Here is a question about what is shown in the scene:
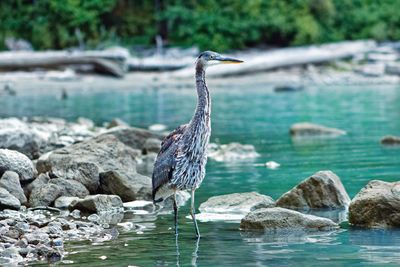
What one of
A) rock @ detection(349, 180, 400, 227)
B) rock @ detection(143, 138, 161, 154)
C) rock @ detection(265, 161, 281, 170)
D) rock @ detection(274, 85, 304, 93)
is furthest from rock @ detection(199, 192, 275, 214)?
rock @ detection(274, 85, 304, 93)

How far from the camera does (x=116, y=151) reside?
46.6 ft

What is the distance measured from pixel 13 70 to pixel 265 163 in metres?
24.0

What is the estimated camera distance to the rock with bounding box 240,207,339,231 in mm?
10359

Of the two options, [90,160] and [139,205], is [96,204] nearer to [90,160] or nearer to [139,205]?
[139,205]

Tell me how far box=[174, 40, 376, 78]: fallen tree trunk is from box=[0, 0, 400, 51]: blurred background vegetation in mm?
1429

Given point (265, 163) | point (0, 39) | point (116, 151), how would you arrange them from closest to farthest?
1. point (116, 151)
2. point (265, 163)
3. point (0, 39)

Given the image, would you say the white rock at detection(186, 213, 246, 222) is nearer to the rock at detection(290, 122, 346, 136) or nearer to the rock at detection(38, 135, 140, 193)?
the rock at detection(38, 135, 140, 193)

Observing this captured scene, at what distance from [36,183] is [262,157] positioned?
6100mm

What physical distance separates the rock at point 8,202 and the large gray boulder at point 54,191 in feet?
2.02

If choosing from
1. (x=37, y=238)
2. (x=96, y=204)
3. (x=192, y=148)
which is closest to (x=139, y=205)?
(x=96, y=204)

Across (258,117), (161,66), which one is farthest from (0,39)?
(258,117)

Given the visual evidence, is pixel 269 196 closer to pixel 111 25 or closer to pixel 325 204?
pixel 325 204

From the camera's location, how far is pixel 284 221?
10359 mm

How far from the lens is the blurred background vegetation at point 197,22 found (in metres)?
43.4
